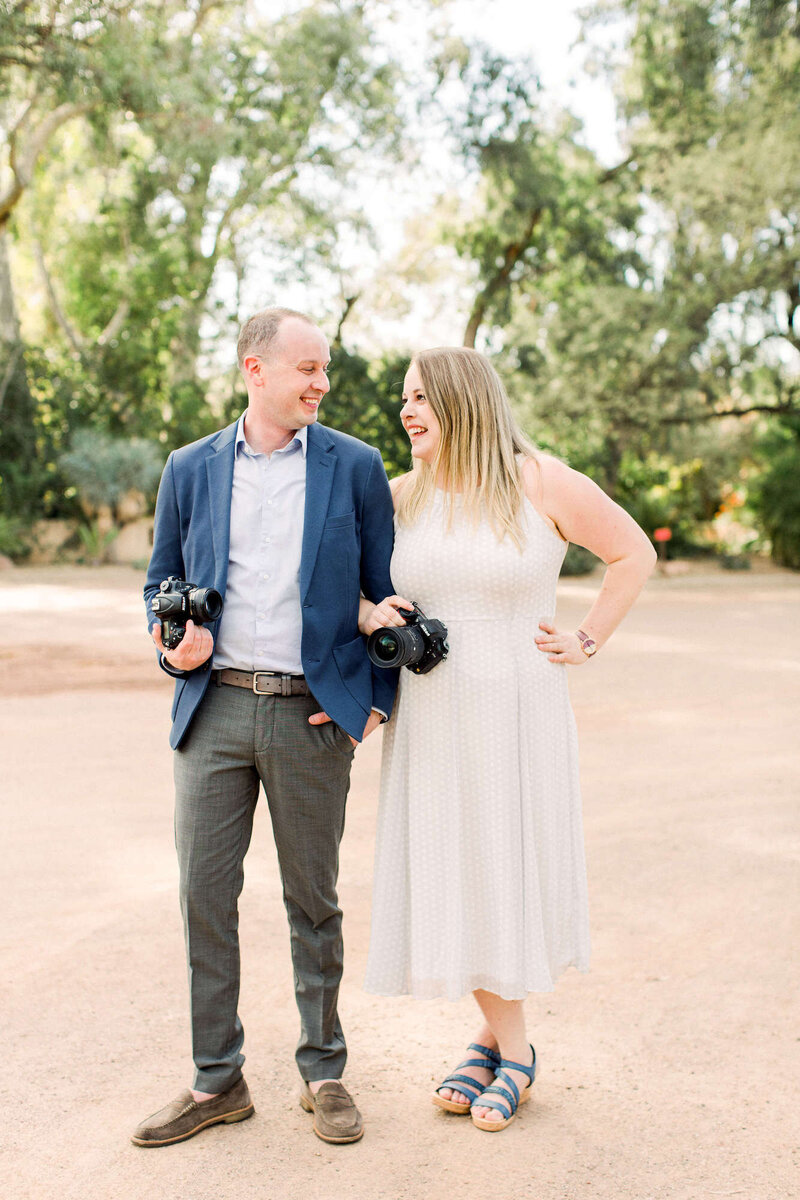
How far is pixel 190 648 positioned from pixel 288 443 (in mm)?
612

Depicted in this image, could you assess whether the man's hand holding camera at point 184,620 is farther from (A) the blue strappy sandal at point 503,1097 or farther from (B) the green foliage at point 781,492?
(B) the green foliage at point 781,492

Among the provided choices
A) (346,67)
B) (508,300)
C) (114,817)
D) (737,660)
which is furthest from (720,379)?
(114,817)

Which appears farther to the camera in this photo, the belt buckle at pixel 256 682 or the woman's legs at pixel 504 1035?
the woman's legs at pixel 504 1035

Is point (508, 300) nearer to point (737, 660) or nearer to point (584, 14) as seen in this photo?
point (584, 14)

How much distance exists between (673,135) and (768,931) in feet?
61.9

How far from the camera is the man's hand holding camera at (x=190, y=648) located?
260cm

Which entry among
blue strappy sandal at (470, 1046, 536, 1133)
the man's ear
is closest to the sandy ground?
blue strappy sandal at (470, 1046, 536, 1133)

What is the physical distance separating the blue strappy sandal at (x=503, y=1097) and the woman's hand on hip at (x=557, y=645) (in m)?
1.06

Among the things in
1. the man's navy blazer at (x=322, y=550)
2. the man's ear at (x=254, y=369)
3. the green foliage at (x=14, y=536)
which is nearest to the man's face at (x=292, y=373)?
the man's ear at (x=254, y=369)

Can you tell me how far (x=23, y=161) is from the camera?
1639cm

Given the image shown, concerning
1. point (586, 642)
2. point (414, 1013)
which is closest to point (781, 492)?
point (414, 1013)

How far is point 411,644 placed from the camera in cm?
262

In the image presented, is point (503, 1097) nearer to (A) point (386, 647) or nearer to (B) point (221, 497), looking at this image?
(A) point (386, 647)

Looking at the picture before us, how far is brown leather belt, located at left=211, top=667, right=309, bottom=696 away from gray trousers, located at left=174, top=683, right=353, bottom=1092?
0.02m
